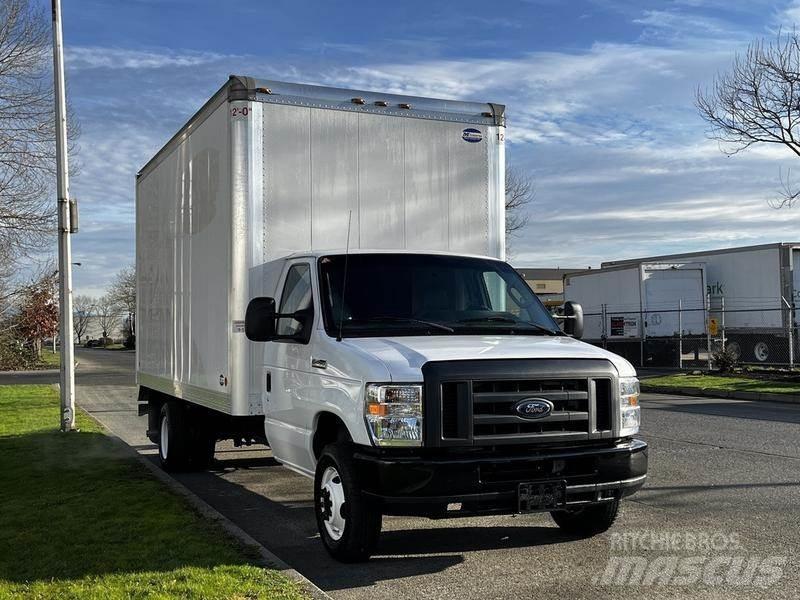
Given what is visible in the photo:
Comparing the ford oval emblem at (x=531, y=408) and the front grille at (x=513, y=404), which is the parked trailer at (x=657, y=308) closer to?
the front grille at (x=513, y=404)

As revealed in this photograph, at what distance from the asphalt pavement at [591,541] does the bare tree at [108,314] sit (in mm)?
125501

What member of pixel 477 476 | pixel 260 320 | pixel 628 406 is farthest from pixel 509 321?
pixel 260 320

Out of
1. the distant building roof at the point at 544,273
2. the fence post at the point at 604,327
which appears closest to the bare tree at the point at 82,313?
the distant building roof at the point at 544,273

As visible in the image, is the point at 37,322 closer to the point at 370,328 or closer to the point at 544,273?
the point at 370,328

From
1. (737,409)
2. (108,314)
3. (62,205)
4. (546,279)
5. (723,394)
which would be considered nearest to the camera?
(62,205)

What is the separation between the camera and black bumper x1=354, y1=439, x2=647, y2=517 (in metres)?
5.27

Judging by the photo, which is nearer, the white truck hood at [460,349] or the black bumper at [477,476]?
the black bumper at [477,476]

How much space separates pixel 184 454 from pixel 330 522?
430 cm

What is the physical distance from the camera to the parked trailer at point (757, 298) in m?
26.3

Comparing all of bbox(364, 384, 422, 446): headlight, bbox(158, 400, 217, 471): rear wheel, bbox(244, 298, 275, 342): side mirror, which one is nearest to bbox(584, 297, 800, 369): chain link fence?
bbox(158, 400, 217, 471): rear wheel

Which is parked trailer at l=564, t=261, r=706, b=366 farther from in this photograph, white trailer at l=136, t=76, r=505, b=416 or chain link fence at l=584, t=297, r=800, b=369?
white trailer at l=136, t=76, r=505, b=416

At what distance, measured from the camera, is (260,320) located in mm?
6312

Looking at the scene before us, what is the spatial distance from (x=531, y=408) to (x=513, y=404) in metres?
0.12

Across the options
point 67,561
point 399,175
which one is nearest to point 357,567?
point 67,561
